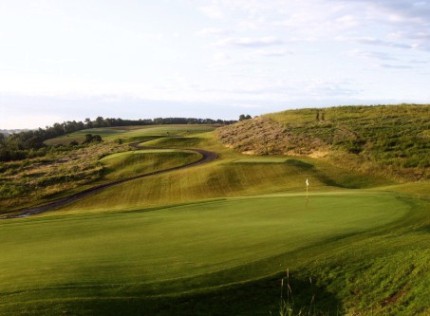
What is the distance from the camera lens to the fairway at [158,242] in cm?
1382

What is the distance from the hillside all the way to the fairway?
24065mm

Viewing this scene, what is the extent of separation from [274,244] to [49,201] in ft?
118

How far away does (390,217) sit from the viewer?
2058cm

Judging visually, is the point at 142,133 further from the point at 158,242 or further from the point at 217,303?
the point at 217,303

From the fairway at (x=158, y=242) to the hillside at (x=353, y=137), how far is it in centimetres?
2406

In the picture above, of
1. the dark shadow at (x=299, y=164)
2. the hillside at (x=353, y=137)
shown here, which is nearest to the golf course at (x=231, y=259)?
the hillside at (x=353, y=137)

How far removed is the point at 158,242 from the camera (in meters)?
17.9

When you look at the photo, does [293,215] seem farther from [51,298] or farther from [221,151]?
[221,151]

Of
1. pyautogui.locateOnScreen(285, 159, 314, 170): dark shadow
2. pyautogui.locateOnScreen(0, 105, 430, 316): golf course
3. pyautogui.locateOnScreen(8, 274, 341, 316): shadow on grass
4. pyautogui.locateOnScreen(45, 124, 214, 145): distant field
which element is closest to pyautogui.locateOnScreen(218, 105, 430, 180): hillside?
pyautogui.locateOnScreen(285, 159, 314, 170): dark shadow

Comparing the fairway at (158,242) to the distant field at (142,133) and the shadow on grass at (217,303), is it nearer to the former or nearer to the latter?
the shadow on grass at (217,303)

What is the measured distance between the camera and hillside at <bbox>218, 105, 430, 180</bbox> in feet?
162

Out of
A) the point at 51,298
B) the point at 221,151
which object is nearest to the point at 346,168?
the point at 221,151

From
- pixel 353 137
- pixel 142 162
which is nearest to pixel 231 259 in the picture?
pixel 353 137

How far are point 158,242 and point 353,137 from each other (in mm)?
46135
